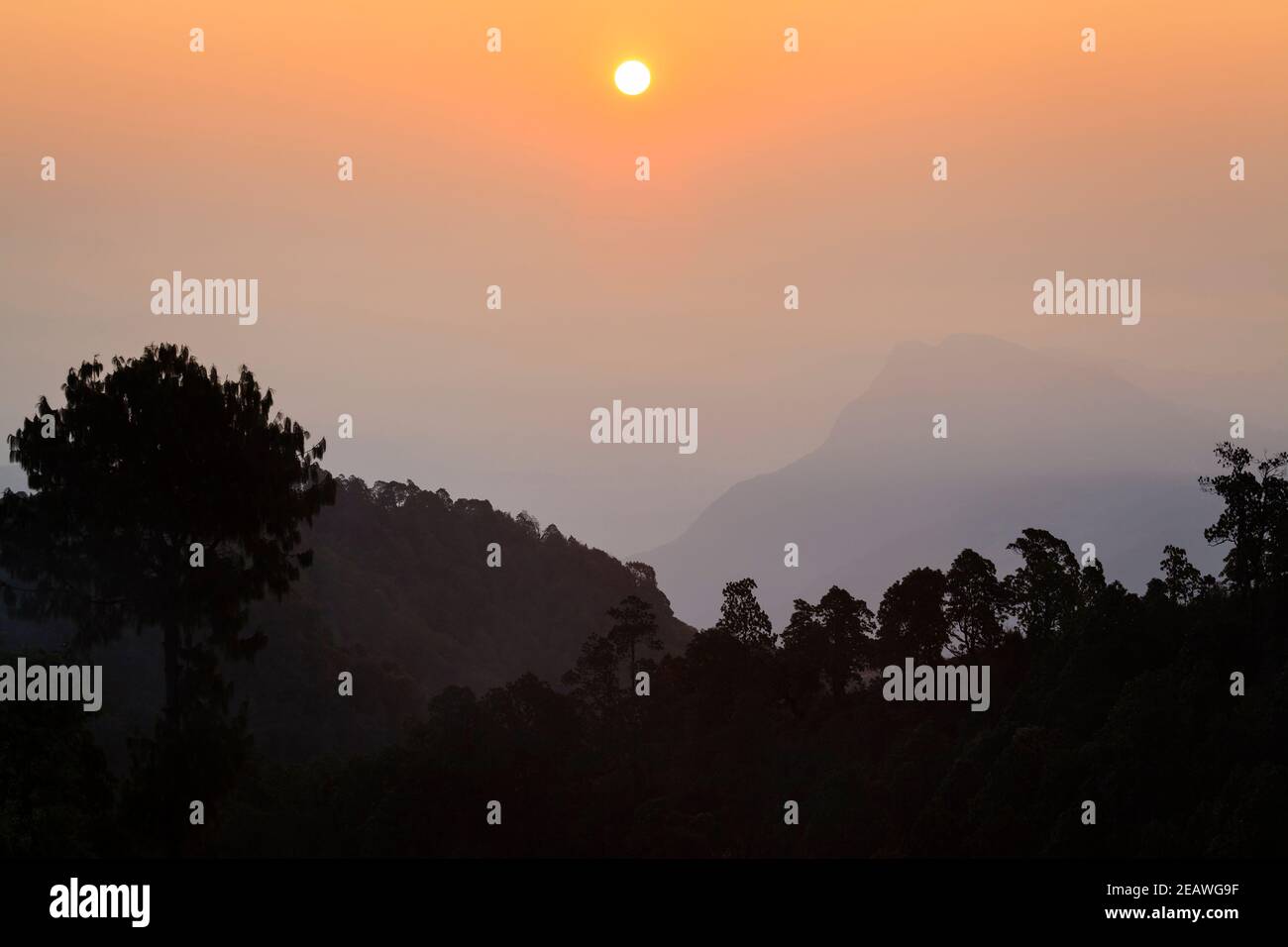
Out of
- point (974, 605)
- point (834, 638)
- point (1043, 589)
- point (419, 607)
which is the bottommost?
point (834, 638)

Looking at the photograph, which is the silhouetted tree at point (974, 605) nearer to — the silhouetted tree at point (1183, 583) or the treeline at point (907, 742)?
the treeline at point (907, 742)

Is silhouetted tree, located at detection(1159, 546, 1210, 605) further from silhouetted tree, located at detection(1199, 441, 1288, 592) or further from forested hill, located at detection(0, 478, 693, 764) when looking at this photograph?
forested hill, located at detection(0, 478, 693, 764)

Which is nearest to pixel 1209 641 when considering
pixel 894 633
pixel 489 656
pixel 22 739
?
pixel 894 633

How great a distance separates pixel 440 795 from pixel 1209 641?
104 ft

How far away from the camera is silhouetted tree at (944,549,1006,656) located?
64.5 m

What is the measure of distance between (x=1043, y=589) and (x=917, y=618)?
21.0 feet

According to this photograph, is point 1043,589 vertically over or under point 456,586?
under

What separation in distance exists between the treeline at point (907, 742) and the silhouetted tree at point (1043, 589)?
111mm

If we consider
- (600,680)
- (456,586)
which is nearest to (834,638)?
(600,680)

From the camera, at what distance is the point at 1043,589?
62.8 m

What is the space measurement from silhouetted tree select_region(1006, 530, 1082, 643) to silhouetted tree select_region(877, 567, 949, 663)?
3640 millimetres

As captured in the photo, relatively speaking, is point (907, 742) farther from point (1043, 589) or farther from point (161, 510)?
point (161, 510)
